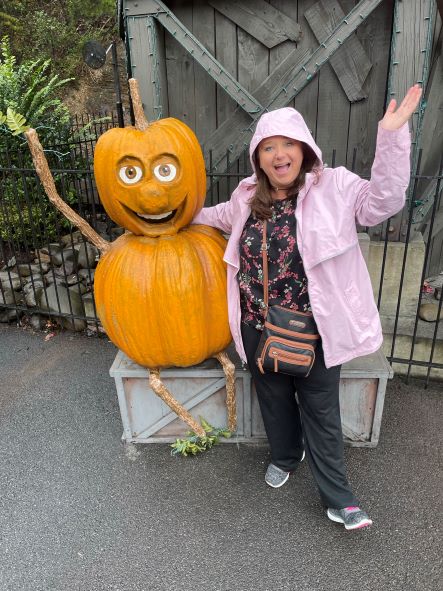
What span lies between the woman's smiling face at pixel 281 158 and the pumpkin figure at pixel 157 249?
48cm

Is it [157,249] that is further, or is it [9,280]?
[9,280]

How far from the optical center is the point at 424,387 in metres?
3.58

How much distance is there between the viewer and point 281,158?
6.13ft

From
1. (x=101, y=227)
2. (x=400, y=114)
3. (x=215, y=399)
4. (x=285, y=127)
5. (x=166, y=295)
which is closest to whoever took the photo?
(x=400, y=114)

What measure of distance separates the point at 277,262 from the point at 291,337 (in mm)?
337

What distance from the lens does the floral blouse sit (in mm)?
1978

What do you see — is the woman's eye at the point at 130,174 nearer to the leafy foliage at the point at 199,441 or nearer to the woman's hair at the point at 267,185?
the woman's hair at the point at 267,185

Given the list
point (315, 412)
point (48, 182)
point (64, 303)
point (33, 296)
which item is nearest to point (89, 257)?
point (64, 303)

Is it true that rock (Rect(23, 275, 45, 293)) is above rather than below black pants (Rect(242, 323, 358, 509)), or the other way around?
below

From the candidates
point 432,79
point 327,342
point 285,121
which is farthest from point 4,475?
point 432,79

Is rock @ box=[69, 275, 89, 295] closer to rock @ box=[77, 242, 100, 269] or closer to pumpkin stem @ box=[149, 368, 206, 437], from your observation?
rock @ box=[77, 242, 100, 269]

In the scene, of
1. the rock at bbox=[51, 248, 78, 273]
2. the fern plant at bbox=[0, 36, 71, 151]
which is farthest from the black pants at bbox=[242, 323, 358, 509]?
the fern plant at bbox=[0, 36, 71, 151]

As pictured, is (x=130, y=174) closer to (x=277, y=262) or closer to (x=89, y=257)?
(x=277, y=262)

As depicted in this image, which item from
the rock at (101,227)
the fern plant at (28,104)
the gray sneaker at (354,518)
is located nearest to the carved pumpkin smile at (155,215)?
the gray sneaker at (354,518)
